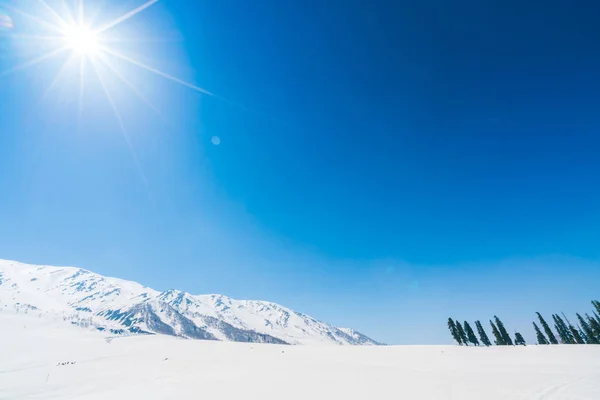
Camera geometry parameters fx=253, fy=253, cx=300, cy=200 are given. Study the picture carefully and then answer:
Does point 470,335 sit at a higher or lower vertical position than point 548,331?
higher

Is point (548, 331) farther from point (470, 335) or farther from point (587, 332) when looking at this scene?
point (470, 335)

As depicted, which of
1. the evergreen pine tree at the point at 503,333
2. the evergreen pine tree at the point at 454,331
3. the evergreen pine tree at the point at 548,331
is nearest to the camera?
the evergreen pine tree at the point at 454,331

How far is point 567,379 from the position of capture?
55.6 ft

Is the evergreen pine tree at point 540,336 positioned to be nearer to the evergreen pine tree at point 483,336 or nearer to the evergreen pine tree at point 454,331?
the evergreen pine tree at point 483,336

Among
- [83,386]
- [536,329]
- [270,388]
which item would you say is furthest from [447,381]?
[536,329]

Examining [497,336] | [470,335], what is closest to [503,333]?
[497,336]

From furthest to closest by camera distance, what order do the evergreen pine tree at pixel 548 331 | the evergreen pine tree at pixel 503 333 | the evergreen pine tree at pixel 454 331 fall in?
the evergreen pine tree at pixel 548 331
the evergreen pine tree at pixel 503 333
the evergreen pine tree at pixel 454 331

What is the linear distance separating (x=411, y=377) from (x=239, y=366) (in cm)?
1379

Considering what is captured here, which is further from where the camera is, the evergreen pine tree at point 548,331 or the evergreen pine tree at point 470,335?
the evergreen pine tree at point 548,331

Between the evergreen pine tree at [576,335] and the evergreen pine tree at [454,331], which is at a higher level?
the evergreen pine tree at [454,331]

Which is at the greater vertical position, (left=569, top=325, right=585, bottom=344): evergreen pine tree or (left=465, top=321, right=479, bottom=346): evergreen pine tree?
(left=465, top=321, right=479, bottom=346): evergreen pine tree

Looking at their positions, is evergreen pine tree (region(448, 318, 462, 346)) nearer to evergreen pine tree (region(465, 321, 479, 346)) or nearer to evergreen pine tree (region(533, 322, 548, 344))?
evergreen pine tree (region(465, 321, 479, 346))

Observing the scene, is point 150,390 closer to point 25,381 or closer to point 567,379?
point 25,381

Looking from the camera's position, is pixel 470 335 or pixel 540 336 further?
pixel 540 336
